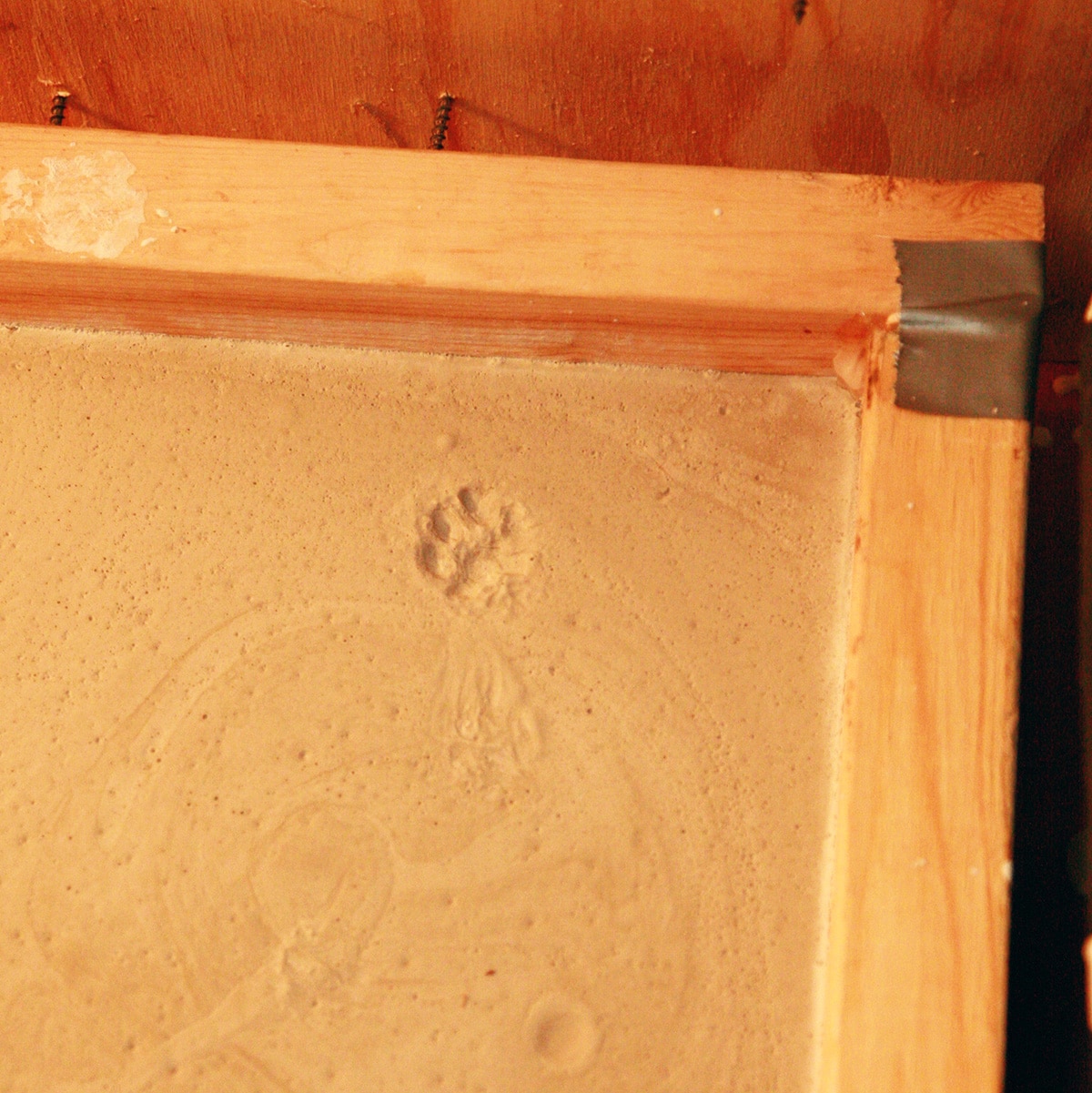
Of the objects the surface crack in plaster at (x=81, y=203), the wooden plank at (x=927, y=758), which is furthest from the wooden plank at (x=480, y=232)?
the wooden plank at (x=927, y=758)

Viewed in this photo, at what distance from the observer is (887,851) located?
30.5 inches

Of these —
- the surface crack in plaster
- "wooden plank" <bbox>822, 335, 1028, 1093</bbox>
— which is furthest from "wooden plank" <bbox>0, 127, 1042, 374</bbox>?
"wooden plank" <bbox>822, 335, 1028, 1093</bbox>

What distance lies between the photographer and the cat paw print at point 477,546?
0.88m

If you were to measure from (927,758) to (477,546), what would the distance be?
0.42m

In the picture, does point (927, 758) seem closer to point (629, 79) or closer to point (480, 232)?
point (480, 232)

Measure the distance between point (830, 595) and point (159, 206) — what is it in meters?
0.68

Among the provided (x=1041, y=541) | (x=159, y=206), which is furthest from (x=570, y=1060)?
(x=159, y=206)

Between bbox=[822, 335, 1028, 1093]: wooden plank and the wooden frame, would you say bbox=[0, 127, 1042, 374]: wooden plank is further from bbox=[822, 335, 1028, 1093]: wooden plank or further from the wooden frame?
bbox=[822, 335, 1028, 1093]: wooden plank

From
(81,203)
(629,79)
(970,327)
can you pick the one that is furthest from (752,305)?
(81,203)

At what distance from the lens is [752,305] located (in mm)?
834

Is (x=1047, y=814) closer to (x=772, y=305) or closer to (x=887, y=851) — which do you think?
(x=887, y=851)

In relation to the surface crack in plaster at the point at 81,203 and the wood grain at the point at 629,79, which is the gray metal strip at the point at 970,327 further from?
the surface crack in plaster at the point at 81,203

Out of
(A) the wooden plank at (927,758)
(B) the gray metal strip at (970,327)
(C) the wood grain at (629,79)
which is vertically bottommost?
(A) the wooden plank at (927,758)

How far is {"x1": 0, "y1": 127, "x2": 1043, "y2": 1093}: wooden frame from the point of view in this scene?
0.77 m
